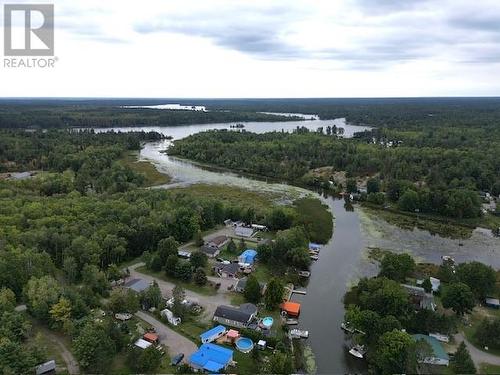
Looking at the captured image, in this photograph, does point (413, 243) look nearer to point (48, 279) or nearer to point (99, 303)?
point (99, 303)

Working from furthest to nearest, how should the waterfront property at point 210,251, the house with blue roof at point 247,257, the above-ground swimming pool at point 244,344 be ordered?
1. the waterfront property at point 210,251
2. the house with blue roof at point 247,257
3. the above-ground swimming pool at point 244,344

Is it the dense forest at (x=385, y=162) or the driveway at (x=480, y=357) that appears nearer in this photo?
the driveway at (x=480, y=357)

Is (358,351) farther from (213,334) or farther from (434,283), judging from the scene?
(434,283)

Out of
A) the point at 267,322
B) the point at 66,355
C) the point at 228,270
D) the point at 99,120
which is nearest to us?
the point at 66,355

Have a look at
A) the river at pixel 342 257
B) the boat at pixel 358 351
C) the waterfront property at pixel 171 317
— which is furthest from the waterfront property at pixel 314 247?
the waterfront property at pixel 171 317

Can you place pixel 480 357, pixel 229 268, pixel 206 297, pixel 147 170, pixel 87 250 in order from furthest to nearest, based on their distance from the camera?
1. pixel 147 170
2. pixel 229 268
3. pixel 87 250
4. pixel 206 297
5. pixel 480 357

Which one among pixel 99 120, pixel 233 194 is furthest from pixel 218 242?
pixel 99 120

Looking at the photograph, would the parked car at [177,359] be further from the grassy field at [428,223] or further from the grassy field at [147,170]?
the grassy field at [147,170]
